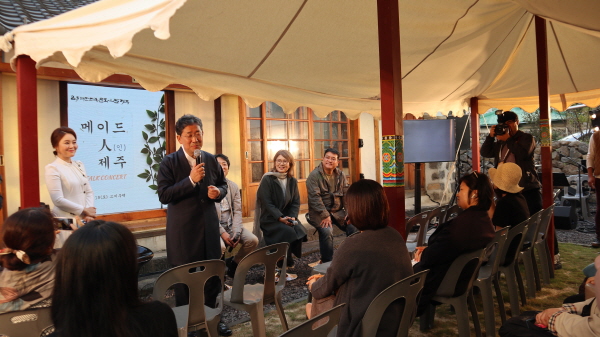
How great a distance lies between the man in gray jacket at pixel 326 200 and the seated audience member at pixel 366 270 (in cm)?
290

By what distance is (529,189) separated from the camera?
14.3ft

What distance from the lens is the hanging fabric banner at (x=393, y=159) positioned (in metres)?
2.68

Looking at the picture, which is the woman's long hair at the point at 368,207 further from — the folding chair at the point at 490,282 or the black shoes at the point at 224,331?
the black shoes at the point at 224,331

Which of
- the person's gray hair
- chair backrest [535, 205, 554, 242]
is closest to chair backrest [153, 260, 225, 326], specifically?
the person's gray hair

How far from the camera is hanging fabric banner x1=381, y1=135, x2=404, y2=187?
2678mm

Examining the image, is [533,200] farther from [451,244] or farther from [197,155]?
[197,155]

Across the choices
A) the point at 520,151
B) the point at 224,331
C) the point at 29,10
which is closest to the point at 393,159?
the point at 224,331

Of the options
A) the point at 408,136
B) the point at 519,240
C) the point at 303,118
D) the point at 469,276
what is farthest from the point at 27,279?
the point at 303,118

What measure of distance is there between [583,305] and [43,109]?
524 centimetres

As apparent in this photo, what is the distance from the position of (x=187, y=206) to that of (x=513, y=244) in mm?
2445

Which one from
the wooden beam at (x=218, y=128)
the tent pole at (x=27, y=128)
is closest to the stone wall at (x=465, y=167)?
the wooden beam at (x=218, y=128)

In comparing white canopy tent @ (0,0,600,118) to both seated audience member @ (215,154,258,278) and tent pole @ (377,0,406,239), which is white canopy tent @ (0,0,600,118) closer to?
tent pole @ (377,0,406,239)

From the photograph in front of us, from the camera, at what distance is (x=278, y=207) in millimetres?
4691

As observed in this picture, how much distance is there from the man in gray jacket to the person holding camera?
25 cm
